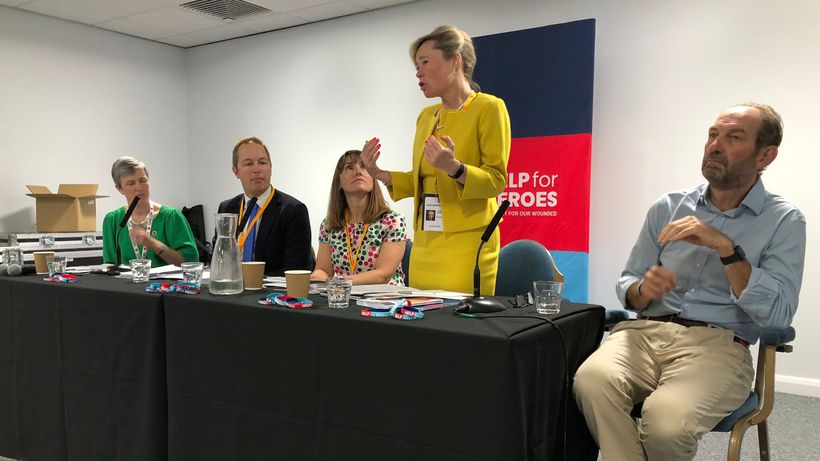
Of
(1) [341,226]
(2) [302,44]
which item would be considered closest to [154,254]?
(1) [341,226]

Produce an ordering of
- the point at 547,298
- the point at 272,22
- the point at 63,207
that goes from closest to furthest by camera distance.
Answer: the point at 547,298, the point at 63,207, the point at 272,22

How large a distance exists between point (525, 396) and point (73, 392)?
1.47m

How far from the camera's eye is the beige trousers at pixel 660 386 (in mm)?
1463

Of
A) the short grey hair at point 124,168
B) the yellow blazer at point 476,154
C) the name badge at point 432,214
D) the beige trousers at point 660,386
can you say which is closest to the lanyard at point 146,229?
the short grey hair at point 124,168

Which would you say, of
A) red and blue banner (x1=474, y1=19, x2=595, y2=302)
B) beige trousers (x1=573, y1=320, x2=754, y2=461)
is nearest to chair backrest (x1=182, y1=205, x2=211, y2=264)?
red and blue banner (x1=474, y1=19, x2=595, y2=302)

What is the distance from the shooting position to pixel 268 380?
1.48 metres

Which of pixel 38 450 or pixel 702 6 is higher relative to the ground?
pixel 702 6

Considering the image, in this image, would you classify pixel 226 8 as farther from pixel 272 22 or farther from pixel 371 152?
pixel 371 152

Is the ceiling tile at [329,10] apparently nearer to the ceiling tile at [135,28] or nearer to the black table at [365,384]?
the ceiling tile at [135,28]

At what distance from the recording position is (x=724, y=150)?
5.87 feet

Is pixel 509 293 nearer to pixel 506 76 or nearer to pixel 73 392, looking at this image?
pixel 73 392

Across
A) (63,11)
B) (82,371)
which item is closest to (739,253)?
(82,371)

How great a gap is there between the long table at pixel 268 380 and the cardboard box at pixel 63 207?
2887 mm

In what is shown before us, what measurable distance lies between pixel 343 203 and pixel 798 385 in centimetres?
280
